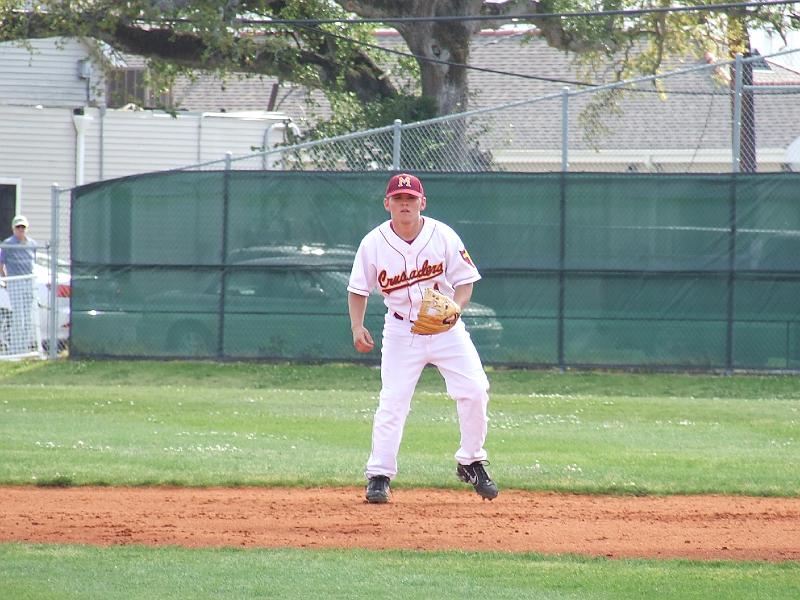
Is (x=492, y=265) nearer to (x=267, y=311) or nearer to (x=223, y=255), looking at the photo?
(x=267, y=311)

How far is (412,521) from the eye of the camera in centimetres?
677

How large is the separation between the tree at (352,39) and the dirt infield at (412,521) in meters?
12.3

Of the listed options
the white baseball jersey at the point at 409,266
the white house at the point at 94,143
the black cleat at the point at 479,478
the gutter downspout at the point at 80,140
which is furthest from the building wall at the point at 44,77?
the black cleat at the point at 479,478

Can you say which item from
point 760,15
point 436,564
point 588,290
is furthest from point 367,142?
point 436,564

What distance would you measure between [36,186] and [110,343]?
28.5ft

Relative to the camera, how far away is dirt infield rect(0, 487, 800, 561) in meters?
6.20

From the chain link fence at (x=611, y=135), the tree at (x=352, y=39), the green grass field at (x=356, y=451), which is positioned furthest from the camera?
the tree at (x=352, y=39)

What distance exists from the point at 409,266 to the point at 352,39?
14362 millimetres

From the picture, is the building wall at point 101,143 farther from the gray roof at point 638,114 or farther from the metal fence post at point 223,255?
the metal fence post at point 223,255

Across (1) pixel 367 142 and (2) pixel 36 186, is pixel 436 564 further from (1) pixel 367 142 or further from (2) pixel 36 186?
(2) pixel 36 186

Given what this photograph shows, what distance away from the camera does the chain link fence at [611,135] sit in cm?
1555

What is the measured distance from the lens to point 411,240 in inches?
285

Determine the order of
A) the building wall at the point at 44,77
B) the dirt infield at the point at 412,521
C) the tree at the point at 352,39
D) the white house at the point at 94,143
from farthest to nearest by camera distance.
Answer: the building wall at the point at 44,77, the white house at the point at 94,143, the tree at the point at 352,39, the dirt infield at the point at 412,521

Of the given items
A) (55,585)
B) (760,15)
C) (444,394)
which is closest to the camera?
(55,585)
